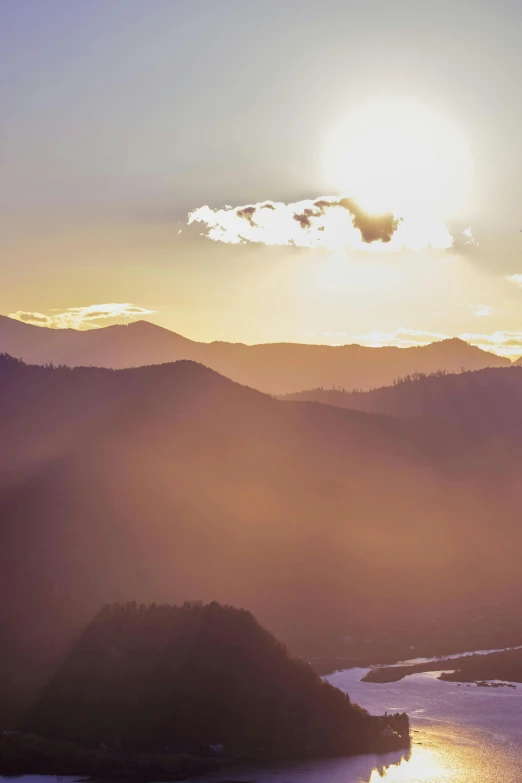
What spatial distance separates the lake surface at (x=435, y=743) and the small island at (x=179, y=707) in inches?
102

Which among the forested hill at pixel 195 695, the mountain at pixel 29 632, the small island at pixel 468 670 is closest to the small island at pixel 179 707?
the forested hill at pixel 195 695

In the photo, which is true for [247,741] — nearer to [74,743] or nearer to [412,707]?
[74,743]

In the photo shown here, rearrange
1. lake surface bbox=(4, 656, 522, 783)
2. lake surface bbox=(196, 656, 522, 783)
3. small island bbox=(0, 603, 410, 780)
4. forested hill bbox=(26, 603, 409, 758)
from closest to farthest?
1. small island bbox=(0, 603, 410, 780)
2. lake surface bbox=(4, 656, 522, 783)
3. lake surface bbox=(196, 656, 522, 783)
4. forested hill bbox=(26, 603, 409, 758)

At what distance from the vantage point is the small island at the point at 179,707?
4569 inches

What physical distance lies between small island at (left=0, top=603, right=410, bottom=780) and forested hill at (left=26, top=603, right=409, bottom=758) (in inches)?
4.1

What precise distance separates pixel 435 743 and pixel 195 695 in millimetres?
30097

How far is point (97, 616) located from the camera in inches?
Result: 5108

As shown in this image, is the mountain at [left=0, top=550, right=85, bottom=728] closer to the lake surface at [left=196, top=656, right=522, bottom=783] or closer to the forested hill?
the forested hill

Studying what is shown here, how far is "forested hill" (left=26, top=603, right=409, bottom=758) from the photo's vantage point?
119 meters

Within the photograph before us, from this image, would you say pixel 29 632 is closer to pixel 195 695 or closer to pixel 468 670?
pixel 195 695

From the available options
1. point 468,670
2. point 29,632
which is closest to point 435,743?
point 29,632

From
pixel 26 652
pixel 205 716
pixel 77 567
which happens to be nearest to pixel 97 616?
pixel 26 652

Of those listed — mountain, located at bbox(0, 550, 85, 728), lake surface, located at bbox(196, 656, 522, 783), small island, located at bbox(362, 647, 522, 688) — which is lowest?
lake surface, located at bbox(196, 656, 522, 783)

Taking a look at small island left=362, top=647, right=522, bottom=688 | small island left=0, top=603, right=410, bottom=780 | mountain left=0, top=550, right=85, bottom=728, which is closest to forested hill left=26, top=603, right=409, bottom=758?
small island left=0, top=603, right=410, bottom=780
